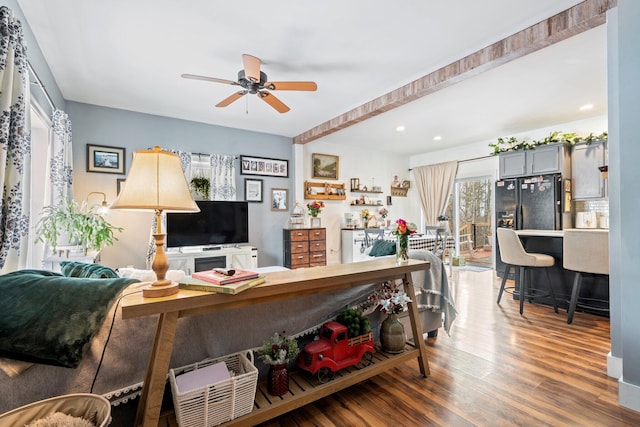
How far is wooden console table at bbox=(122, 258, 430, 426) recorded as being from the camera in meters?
1.22

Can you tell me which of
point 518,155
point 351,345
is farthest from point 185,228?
point 518,155

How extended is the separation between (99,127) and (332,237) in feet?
13.7

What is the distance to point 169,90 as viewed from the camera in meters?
3.55

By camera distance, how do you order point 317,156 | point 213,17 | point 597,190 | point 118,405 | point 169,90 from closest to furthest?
point 118,405 → point 213,17 → point 169,90 → point 597,190 → point 317,156

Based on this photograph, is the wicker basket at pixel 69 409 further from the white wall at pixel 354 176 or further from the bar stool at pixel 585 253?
the white wall at pixel 354 176

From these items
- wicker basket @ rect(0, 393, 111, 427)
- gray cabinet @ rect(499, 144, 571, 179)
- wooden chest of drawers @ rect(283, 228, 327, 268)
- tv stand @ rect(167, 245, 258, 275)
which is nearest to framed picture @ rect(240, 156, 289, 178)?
wooden chest of drawers @ rect(283, 228, 327, 268)

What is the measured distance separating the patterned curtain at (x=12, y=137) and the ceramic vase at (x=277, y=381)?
1.50 metres

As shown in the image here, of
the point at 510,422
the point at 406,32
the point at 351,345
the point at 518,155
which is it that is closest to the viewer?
the point at 510,422

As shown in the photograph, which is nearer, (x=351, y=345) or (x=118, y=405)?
(x=118, y=405)

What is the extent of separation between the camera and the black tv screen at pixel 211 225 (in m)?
4.25

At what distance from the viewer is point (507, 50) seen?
248 centimetres

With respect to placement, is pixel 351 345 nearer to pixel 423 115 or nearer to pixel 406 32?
pixel 406 32

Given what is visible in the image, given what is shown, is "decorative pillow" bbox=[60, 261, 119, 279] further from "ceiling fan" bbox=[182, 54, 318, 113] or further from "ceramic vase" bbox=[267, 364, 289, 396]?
"ceiling fan" bbox=[182, 54, 318, 113]

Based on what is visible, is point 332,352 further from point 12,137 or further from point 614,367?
point 12,137
